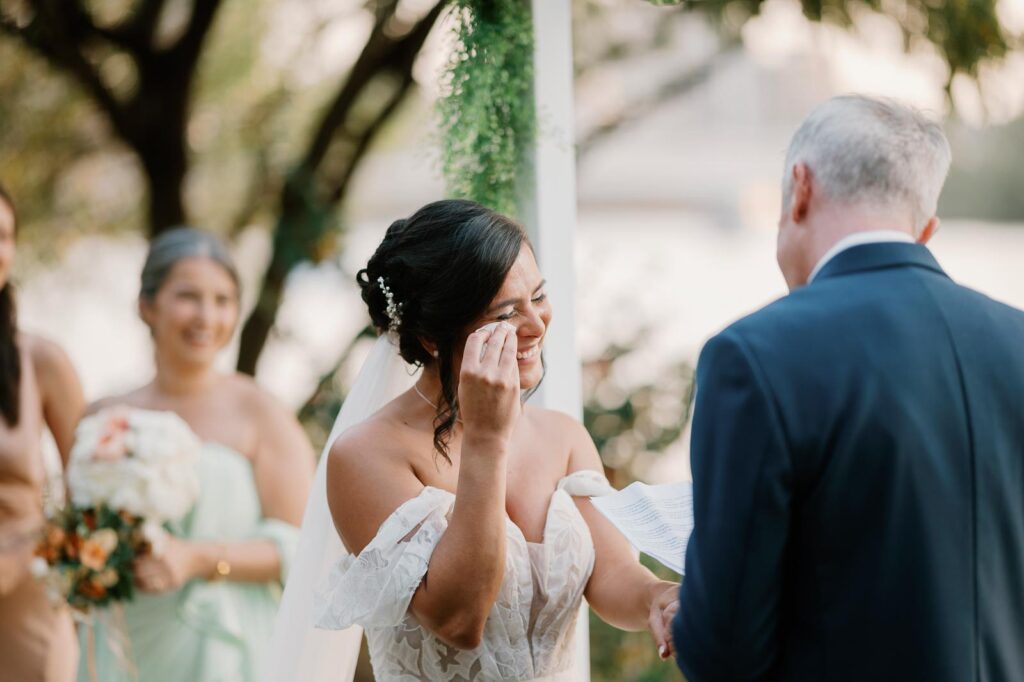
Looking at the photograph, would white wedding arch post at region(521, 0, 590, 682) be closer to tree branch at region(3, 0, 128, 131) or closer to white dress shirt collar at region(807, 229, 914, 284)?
white dress shirt collar at region(807, 229, 914, 284)

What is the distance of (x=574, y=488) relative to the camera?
277cm

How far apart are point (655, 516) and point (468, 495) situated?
439 millimetres

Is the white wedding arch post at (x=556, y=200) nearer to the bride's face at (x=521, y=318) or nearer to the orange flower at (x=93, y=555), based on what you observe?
the bride's face at (x=521, y=318)

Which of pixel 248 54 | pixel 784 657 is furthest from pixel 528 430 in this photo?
pixel 248 54

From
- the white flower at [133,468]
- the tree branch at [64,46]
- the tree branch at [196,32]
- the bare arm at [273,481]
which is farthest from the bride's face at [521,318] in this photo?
the tree branch at [196,32]

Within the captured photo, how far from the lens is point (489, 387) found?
227 centimetres

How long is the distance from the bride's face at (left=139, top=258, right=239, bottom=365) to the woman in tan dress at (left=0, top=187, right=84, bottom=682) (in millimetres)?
455

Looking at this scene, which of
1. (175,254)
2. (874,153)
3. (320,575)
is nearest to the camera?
(874,153)

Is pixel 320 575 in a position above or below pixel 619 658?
above

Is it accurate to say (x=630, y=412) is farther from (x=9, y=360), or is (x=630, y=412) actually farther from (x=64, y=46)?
(x=64, y=46)

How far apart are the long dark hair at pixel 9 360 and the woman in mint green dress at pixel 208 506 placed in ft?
0.92

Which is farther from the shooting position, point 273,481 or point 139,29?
point 139,29

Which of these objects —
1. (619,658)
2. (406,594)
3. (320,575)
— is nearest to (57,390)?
(320,575)

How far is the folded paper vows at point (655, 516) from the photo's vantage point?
236 cm
